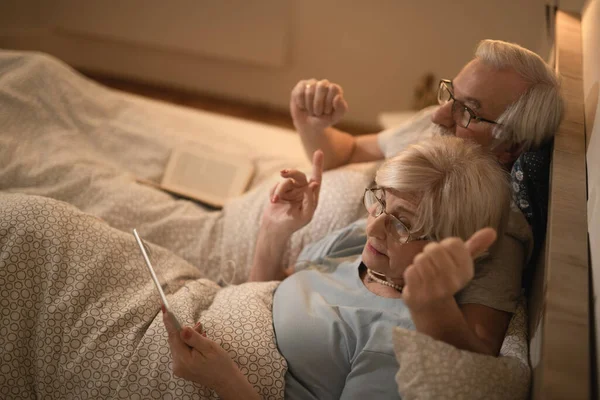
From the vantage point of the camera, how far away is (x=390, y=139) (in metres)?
1.65

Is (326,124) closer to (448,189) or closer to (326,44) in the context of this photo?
(448,189)

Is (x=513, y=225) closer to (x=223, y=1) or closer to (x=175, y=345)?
(x=175, y=345)

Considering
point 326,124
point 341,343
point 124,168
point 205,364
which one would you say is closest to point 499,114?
point 326,124

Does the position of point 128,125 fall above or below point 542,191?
below

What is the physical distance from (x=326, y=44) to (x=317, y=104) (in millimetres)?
1644

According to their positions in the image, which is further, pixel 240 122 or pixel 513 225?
pixel 240 122

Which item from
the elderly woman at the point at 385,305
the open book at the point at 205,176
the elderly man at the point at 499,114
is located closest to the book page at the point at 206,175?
the open book at the point at 205,176

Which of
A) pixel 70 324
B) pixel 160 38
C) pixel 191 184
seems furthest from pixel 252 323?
pixel 160 38

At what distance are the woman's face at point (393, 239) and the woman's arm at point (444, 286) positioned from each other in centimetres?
19

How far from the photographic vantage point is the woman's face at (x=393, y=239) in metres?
1.03

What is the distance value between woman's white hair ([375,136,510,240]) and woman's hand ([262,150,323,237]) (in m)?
0.33

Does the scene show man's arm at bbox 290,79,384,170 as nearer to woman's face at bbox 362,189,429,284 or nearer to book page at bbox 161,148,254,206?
book page at bbox 161,148,254,206

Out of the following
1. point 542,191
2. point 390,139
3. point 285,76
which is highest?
point 542,191

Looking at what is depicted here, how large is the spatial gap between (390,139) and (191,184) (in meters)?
0.61
